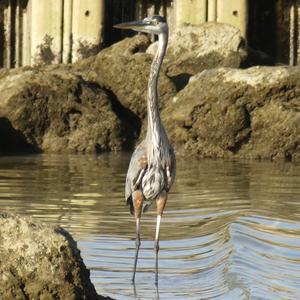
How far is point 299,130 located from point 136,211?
7.56 meters

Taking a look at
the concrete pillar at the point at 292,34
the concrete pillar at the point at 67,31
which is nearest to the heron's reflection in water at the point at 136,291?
the concrete pillar at the point at 67,31

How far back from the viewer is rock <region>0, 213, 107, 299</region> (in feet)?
19.0

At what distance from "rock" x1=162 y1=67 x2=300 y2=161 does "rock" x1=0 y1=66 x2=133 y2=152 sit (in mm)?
1232

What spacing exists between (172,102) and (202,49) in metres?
2.21

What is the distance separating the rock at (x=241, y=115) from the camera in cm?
1595

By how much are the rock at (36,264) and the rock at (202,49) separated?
41.0 ft

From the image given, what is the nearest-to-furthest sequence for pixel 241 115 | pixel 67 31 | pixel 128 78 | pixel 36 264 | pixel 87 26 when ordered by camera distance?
pixel 36 264
pixel 241 115
pixel 128 78
pixel 87 26
pixel 67 31

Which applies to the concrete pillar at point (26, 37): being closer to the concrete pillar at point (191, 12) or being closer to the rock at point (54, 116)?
the concrete pillar at point (191, 12)

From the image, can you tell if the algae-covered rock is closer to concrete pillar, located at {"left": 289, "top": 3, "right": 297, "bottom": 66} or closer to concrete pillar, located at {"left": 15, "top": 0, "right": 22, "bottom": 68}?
concrete pillar, located at {"left": 289, "top": 3, "right": 297, "bottom": 66}

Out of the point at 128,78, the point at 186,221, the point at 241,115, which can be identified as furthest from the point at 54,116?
the point at 186,221

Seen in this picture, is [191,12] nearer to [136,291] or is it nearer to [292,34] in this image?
[292,34]

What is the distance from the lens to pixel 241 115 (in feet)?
53.0

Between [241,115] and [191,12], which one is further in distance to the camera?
[191,12]

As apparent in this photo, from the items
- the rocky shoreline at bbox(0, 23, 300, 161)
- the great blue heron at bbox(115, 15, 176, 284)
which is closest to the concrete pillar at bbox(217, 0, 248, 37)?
the rocky shoreline at bbox(0, 23, 300, 161)
